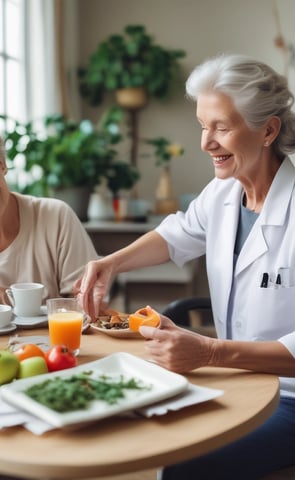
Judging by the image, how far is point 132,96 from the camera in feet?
13.8

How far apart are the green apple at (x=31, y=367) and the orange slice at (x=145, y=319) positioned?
0.27 metres

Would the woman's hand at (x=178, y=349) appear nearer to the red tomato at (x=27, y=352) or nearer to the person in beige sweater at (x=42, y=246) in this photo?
the red tomato at (x=27, y=352)

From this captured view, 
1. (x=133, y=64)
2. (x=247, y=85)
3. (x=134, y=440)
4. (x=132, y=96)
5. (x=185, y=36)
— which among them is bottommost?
(x=134, y=440)

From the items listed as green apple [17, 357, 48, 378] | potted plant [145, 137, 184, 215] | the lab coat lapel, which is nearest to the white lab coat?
the lab coat lapel

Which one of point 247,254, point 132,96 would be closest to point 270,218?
point 247,254

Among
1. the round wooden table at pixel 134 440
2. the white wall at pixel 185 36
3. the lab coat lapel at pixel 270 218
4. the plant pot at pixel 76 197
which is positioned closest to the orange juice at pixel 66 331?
the round wooden table at pixel 134 440

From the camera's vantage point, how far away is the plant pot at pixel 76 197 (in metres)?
3.55

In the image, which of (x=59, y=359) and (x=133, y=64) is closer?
(x=59, y=359)

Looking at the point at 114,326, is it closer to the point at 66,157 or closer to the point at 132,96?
the point at 66,157

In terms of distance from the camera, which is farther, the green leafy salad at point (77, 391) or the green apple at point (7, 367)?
the green apple at point (7, 367)

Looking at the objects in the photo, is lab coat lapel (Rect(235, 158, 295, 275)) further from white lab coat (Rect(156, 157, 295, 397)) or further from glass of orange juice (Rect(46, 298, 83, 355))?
glass of orange juice (Rect(46, 298, 83, 355))

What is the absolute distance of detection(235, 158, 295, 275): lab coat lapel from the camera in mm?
1619

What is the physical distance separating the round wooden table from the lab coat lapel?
49 cm

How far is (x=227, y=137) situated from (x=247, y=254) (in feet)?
1.02
